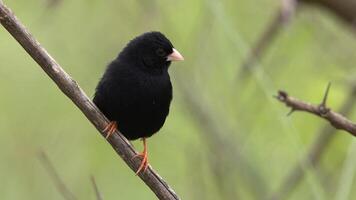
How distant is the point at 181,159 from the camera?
7.19 meters

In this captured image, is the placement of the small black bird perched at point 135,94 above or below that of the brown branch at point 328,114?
above

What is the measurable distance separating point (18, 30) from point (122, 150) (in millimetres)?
713

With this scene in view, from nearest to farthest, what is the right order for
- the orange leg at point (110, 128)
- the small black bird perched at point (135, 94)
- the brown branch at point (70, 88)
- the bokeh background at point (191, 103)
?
the brown branch at point (70, 88), the orange leg at point (110, 128), the small black bird perched at point (135, 94), the bokeh background at point (191, 103)

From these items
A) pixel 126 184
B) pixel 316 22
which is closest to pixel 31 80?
pixel 126 184

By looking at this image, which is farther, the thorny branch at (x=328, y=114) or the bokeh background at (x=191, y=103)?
the bokeh background at (x=191, y=103)

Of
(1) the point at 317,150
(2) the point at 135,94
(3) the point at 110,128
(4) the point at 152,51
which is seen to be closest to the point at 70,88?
(3) the point at 110,128

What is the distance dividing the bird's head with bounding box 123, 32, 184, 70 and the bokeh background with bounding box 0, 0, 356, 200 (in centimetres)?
123

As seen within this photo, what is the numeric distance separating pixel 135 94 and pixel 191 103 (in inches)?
70.6

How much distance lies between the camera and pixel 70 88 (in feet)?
12.3

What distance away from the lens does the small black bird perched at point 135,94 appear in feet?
14.4

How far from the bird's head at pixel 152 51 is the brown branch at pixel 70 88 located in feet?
2.49

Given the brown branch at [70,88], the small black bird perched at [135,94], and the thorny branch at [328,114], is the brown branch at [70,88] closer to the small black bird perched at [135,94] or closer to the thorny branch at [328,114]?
the small black bird perched at [135,94]

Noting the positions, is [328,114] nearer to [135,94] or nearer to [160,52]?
[135,94]

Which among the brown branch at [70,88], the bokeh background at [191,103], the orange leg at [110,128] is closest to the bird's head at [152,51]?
the orange leg at [110,128]
